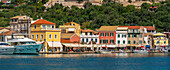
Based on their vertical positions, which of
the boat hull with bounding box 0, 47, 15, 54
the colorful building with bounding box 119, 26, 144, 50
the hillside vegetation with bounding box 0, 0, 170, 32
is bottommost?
Answer: the boat hull with bounding box 0, 47, 15, 54

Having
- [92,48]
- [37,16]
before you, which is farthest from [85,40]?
[37,16]

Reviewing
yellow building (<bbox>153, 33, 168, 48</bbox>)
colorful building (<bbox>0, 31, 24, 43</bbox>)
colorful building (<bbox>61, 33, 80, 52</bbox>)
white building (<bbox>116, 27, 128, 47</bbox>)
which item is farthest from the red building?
colorful building (<bbox>0, 31, 24, 43</bbox>)

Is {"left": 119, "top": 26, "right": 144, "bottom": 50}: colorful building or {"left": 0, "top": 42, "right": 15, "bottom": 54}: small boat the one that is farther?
{"left": 119, "top": 26, "right": 144, "bottom": 50}: colorful building

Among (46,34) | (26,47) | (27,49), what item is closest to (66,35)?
(46,34)

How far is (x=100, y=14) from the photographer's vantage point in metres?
163

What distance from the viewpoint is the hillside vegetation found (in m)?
146

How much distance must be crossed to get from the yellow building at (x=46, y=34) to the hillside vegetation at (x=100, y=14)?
30.4 metres

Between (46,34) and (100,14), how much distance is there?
5693cm

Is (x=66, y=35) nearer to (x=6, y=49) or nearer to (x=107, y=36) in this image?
(x=107, y=36)

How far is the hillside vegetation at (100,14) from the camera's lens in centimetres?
14650

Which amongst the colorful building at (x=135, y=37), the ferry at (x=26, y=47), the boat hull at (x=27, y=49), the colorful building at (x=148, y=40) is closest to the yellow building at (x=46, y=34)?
the ferry at (x=26, y=47)

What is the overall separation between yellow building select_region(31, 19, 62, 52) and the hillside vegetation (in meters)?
30.4

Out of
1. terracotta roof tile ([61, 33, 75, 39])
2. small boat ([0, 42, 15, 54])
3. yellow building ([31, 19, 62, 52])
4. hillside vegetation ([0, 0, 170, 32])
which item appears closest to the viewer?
small boat ([0, 42, 15, 54])

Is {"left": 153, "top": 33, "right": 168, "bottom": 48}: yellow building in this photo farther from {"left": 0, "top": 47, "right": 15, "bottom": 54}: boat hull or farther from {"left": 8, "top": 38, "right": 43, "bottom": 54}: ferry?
{"left": 0, "top": 47, "right": 15, "bottom": 54}: boat hull
